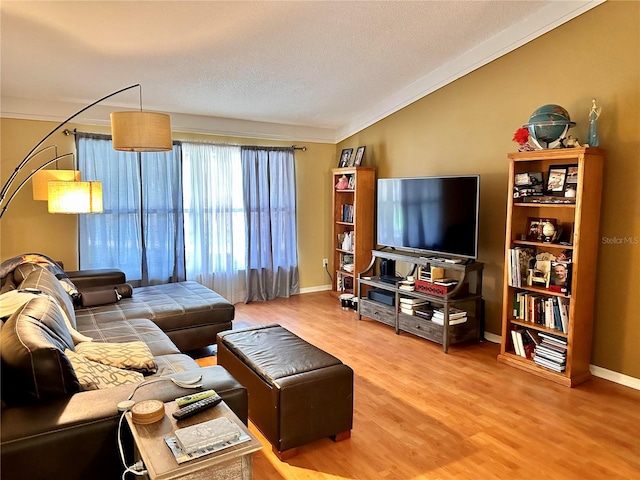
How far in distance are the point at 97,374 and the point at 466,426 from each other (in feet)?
6.93

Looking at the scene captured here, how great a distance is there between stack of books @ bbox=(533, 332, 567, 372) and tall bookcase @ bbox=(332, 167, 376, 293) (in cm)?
250

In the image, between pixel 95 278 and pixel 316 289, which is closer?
pixel 95 278

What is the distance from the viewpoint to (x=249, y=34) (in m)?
3.52

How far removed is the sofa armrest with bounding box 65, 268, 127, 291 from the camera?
428 centimetres

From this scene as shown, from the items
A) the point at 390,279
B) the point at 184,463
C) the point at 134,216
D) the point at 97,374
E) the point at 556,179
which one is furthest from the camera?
the point at 134,216

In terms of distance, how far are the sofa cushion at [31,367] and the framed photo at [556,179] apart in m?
3.37

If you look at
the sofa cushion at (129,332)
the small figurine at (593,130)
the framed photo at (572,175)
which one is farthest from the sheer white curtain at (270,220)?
the small figurine at (593,130)

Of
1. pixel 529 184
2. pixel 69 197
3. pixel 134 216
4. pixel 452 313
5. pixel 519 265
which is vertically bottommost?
pixel 452 313

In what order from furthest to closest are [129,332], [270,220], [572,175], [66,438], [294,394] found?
[270,220]
[572,175]
[129,332]
[294,394]
[66,438]

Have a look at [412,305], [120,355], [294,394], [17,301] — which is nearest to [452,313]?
[412,305]

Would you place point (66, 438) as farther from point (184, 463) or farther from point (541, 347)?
point (541, 347)

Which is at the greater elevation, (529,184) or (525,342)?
(529,184)

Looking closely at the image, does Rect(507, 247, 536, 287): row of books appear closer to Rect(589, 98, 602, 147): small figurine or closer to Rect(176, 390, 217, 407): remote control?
Rect(589, 98, 602, 147): small figurine

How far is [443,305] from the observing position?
171 inches
